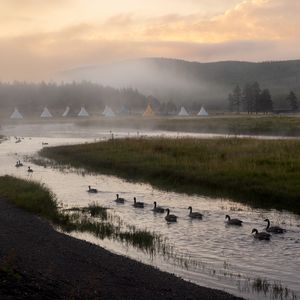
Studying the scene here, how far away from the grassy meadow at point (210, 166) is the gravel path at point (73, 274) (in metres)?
11.4

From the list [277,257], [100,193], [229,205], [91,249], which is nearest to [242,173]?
[229,205]

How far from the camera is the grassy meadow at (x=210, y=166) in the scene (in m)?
27.6

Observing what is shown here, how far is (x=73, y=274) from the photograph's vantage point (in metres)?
13.5

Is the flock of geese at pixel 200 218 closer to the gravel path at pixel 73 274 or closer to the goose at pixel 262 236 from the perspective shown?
the goose at pixel 262 236

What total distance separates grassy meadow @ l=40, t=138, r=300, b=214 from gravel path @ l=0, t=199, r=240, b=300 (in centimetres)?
1142

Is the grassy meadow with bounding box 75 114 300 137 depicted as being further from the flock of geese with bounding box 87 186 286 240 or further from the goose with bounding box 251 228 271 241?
the goose with bounding box 251 228 271 241

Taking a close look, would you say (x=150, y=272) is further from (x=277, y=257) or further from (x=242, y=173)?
(x=242, y=173)

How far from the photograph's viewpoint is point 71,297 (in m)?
11.4

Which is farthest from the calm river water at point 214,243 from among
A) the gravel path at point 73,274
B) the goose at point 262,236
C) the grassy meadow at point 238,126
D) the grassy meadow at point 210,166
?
the grassy meadow at point 238,126

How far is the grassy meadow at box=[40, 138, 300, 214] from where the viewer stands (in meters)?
27.6

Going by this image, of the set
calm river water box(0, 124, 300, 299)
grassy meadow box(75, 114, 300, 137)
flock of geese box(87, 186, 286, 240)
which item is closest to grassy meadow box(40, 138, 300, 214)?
calm river water box(0, 124, 300, 299)

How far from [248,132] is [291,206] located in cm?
5394

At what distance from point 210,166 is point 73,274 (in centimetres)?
2147

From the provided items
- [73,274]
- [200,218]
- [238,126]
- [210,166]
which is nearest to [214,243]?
[200,218]
